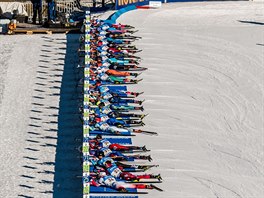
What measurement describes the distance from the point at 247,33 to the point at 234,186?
46.5ft

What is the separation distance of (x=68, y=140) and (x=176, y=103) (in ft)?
19.1

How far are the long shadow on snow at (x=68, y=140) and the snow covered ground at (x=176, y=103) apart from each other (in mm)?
55

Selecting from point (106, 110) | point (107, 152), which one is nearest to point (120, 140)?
point (107, 152)

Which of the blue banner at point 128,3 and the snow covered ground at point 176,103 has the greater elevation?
the blue banner at point 128,3

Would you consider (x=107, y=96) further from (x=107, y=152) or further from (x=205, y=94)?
(x=205, y=94)

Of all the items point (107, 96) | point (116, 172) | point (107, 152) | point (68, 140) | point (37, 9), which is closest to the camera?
point (116, 172)

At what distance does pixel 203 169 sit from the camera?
34.4 meters

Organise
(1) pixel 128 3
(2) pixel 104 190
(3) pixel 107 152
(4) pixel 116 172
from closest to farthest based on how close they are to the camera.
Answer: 1. (2) pixel 104 190
2. (4) pixel 116 172
3. (3) pixel 107 152
4. (1) pixel 128 3

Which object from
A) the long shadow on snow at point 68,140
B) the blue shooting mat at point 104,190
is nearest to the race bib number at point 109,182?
the blue shooting mat at point 104,190

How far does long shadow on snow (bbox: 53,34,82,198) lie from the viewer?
107 ft

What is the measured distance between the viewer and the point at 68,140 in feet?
117

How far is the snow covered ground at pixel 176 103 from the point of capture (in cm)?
3369

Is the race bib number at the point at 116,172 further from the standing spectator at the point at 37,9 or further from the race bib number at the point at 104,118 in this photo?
the standing spectator at the point at 37,9

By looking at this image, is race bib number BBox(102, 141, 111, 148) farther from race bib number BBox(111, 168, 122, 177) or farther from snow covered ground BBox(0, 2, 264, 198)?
race bib number BBox(111, 168, 122, 177)
